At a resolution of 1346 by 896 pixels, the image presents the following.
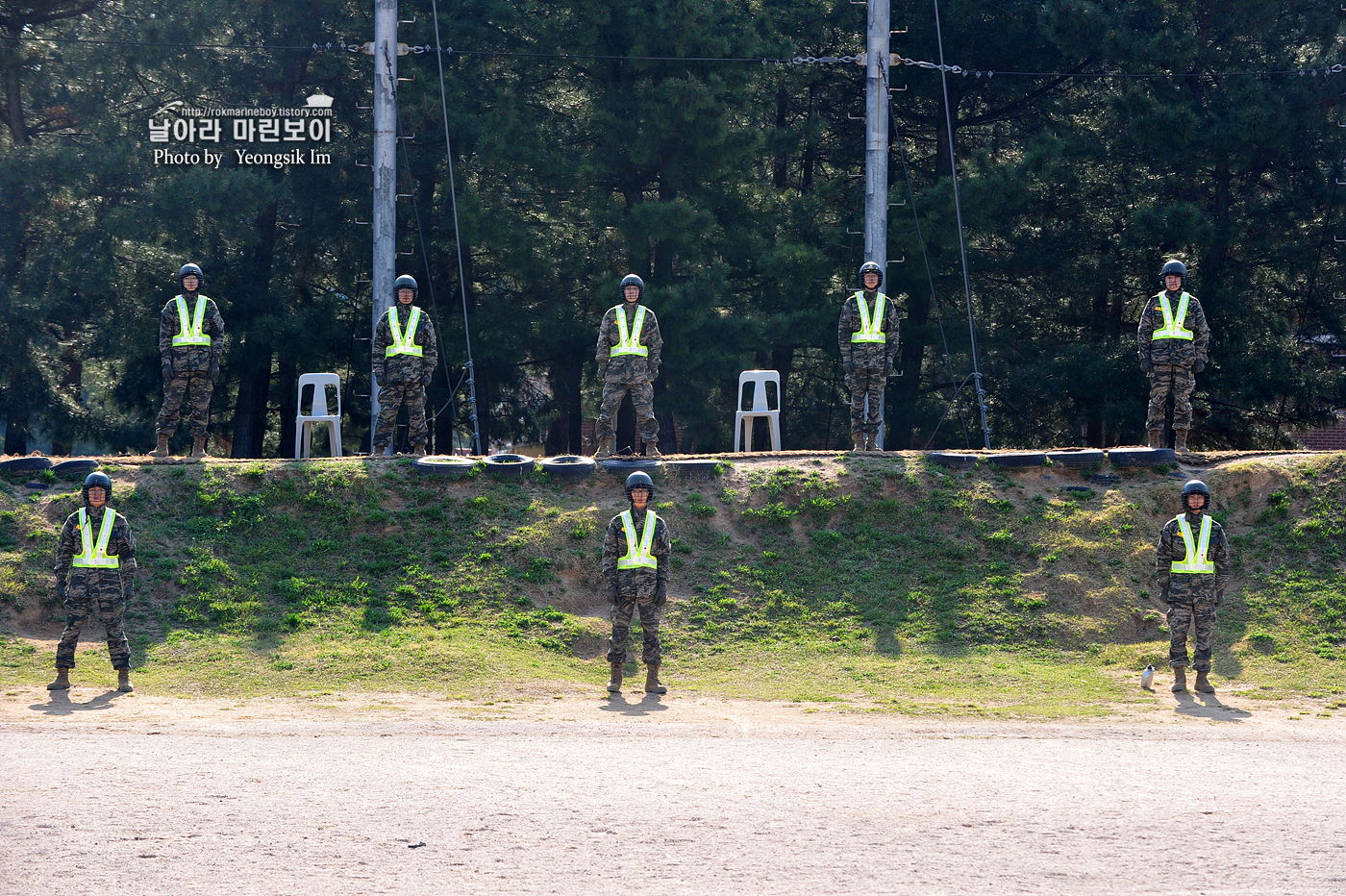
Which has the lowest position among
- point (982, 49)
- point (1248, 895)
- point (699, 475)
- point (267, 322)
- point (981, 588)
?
point (1248, 895)

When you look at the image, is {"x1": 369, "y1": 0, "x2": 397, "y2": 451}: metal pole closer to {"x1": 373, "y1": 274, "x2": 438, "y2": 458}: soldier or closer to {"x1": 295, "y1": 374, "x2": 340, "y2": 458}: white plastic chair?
{"x1": 295, "y1": 374, "x2": 340, "y2": 458}: white plastic chair

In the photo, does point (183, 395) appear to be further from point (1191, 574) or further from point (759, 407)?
point (1191, 574)

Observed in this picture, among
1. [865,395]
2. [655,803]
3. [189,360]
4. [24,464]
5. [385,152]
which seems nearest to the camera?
[655,803]

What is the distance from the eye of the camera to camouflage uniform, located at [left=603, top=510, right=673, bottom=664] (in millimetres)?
12883

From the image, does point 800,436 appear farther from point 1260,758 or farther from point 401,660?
point 1260,758

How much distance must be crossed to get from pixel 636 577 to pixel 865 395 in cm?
602

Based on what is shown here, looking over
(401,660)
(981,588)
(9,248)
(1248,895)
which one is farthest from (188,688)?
(9,248)

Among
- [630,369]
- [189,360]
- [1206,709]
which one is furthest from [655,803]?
[189,360]

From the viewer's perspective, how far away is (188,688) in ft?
41.5

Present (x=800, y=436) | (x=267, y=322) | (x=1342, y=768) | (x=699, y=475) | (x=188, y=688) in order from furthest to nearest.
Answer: (x=800, y=436) < (x=267, y=322) < (x=699, y=475) < (x=188, y=688) < (x=1342, y=768)

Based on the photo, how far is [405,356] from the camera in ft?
56.6

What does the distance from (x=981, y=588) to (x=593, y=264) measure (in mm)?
15330

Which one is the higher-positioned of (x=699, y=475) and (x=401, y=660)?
(x=699, y=475)

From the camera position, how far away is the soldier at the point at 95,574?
12547 millimetres
